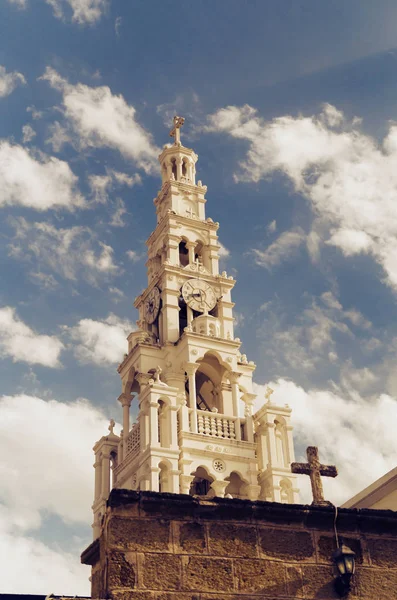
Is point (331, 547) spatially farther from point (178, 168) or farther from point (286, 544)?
point (178, 168)

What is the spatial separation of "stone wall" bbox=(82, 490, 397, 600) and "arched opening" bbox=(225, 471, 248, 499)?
25.3 m

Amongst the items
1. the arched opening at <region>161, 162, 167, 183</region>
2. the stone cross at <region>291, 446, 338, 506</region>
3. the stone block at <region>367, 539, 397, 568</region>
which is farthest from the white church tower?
the stone block at <region>367, 539, 397, 568</region>

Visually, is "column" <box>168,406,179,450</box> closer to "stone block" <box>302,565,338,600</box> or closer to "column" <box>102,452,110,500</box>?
"column" <box>102,452,110,500</box>

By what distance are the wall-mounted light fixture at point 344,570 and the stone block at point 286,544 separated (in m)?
0.41

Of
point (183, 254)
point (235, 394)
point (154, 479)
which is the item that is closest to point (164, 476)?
point (154, 479)

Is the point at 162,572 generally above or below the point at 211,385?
below

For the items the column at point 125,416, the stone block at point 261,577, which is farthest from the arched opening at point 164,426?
the stone block at point 261,577

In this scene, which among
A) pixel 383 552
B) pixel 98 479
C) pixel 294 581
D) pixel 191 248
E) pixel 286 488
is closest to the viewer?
pixel 294 581

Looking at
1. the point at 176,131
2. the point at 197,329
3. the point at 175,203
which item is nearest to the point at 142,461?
the point at 197,329

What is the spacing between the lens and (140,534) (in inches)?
416

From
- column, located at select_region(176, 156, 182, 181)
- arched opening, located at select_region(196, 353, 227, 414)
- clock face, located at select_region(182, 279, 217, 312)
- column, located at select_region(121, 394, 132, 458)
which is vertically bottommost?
column, located at select_region(121, 394, 132, 458)

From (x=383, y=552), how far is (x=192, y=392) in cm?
2583

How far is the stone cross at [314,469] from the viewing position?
1327cm

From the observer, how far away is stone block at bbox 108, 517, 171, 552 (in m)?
10.5
